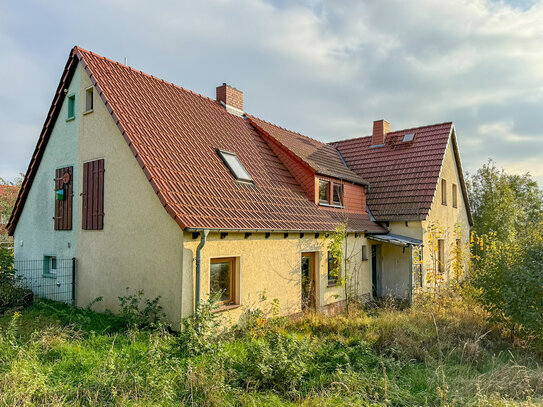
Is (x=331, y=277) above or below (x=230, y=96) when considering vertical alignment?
below

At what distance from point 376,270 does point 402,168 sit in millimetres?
4893

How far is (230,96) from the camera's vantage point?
15.9 metres

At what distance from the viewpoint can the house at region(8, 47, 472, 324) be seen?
8688 millimetres

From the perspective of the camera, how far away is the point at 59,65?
1189 centimetres

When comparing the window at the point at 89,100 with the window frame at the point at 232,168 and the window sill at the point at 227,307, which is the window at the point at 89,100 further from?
the window sill at the point at 227,307

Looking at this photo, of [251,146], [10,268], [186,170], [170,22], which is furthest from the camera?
[251,146]

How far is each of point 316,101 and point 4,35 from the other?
9785 mm

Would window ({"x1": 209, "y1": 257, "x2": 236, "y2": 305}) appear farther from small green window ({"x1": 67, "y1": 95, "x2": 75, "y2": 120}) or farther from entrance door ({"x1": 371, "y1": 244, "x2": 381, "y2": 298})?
entrance door ({"x1": 371, "y1": 244, "x2": 381, "y2": 298})

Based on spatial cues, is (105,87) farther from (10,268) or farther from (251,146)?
(10,268)

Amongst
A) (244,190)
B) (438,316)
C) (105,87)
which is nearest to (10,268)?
(105,87)

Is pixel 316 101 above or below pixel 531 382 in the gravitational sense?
above

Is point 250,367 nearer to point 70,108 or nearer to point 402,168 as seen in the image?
point 70,108

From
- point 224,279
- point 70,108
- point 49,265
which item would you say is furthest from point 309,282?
point 70,108

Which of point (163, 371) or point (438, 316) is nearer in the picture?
point (163, 371)
